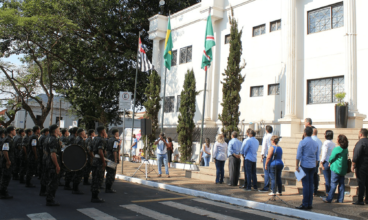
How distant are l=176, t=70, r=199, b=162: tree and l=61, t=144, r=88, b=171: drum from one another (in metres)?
11.2

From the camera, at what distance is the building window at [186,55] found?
920 inches

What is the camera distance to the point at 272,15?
1831 cm

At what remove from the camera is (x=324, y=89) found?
1583cm

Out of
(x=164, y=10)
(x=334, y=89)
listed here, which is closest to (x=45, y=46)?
(x=164, y=10)

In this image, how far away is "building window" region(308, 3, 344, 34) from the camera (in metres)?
15.6

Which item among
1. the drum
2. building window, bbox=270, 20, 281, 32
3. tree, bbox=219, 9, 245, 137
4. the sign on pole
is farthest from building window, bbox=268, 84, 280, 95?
the drum

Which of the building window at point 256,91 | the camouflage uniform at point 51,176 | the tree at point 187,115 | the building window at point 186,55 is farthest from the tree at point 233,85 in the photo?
the camouflage uniform at point 51,176

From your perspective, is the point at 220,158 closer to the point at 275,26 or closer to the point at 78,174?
the point at 78,174

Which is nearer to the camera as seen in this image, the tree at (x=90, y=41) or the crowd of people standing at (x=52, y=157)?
the crowd of people standing at (x=52, y=157)

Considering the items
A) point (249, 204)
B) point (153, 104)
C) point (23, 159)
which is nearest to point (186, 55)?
point (153, 104)

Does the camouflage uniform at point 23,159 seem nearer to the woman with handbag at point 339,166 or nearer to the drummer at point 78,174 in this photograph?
the drummer at point 78,174

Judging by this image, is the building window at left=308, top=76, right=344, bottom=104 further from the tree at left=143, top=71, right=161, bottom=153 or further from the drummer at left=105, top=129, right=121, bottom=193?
the drummer at left=105, top=129, right=121, bottom=193

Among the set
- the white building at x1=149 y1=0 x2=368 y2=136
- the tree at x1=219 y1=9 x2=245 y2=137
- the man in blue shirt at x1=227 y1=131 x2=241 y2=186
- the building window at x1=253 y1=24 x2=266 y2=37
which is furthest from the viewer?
the building window at x1=253 y1=24 x2=266 y2=37

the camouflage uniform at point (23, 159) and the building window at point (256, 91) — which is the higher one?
the building window at point (256, 91)
